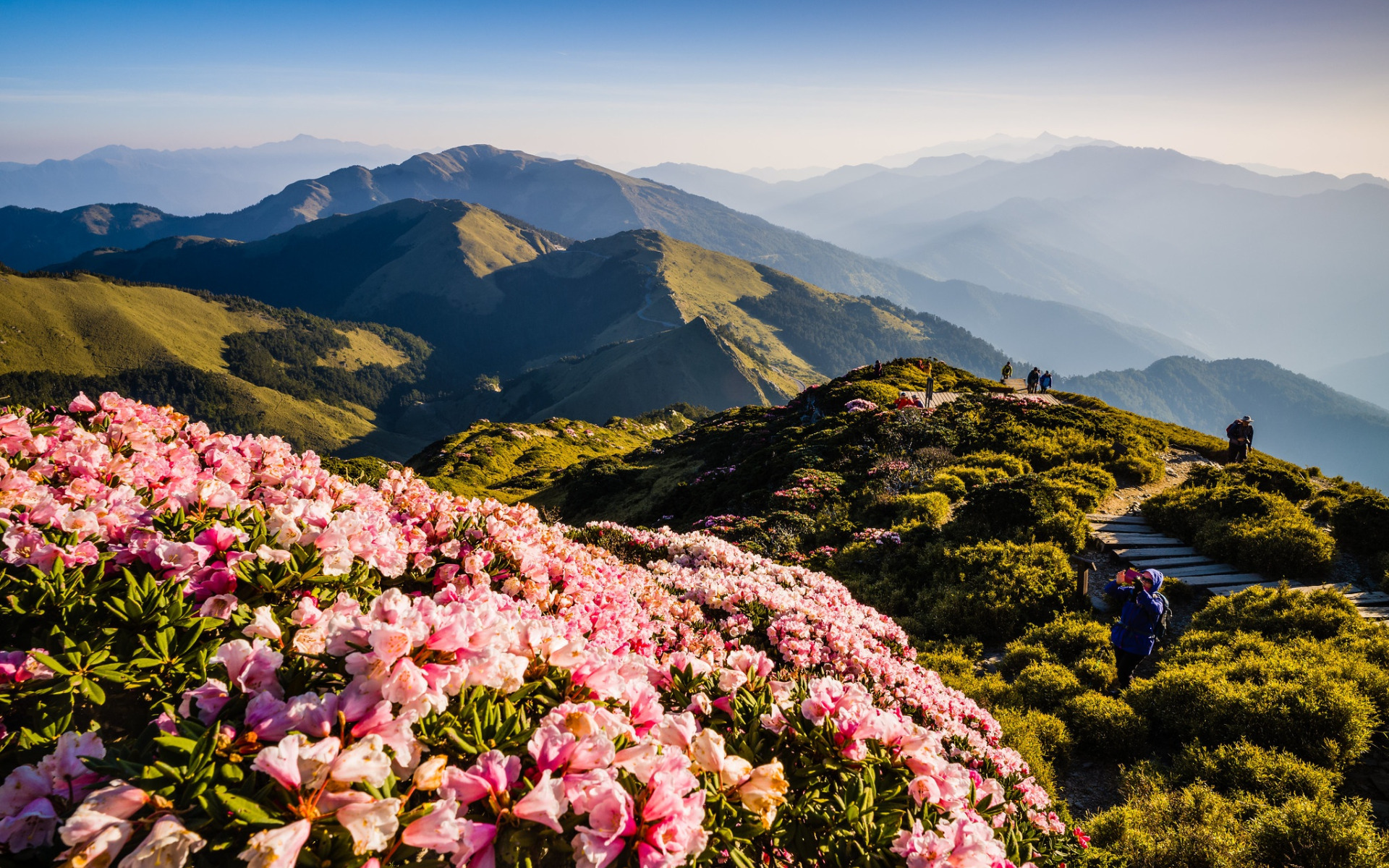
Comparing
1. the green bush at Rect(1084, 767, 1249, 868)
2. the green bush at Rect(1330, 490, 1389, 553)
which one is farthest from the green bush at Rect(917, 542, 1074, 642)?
the green bush at Rect(1330, 490, 1389, 553)

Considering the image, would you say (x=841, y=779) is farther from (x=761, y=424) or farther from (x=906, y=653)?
(x=761, y=424)

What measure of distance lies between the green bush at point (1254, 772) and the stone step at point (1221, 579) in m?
5.77

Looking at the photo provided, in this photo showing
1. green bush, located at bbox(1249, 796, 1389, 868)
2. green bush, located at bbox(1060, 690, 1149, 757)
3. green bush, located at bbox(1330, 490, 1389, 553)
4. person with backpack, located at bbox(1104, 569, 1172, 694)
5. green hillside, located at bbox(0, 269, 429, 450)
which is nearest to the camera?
green bush, located at bbox(1249, 796, 1389, 868)

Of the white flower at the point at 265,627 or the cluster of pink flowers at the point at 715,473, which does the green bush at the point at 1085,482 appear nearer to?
the cluster of pink flowers at the point at 715,473

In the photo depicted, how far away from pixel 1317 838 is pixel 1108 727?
2.57m

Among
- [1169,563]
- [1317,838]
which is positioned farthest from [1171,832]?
[1169,563]

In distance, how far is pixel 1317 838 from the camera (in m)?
5.50

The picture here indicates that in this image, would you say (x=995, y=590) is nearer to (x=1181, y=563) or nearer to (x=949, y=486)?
(x=1181, y=563)

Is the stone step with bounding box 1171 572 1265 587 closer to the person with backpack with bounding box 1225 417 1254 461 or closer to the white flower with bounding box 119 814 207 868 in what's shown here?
the person with backpack with bounding box 1225 417 1254 461

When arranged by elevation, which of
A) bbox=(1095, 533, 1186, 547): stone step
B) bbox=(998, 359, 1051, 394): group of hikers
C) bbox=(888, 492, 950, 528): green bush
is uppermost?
bbox=(998, 359, 1051, 394): group of hikers

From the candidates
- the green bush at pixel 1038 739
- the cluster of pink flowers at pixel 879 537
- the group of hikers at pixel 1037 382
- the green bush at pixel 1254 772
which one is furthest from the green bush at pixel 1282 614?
the group of hikers at pixel 1037 382

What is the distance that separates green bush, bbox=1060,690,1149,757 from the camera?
7926 millimetres

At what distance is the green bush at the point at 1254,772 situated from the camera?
6.34m

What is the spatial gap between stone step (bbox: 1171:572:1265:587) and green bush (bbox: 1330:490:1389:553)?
250cm
